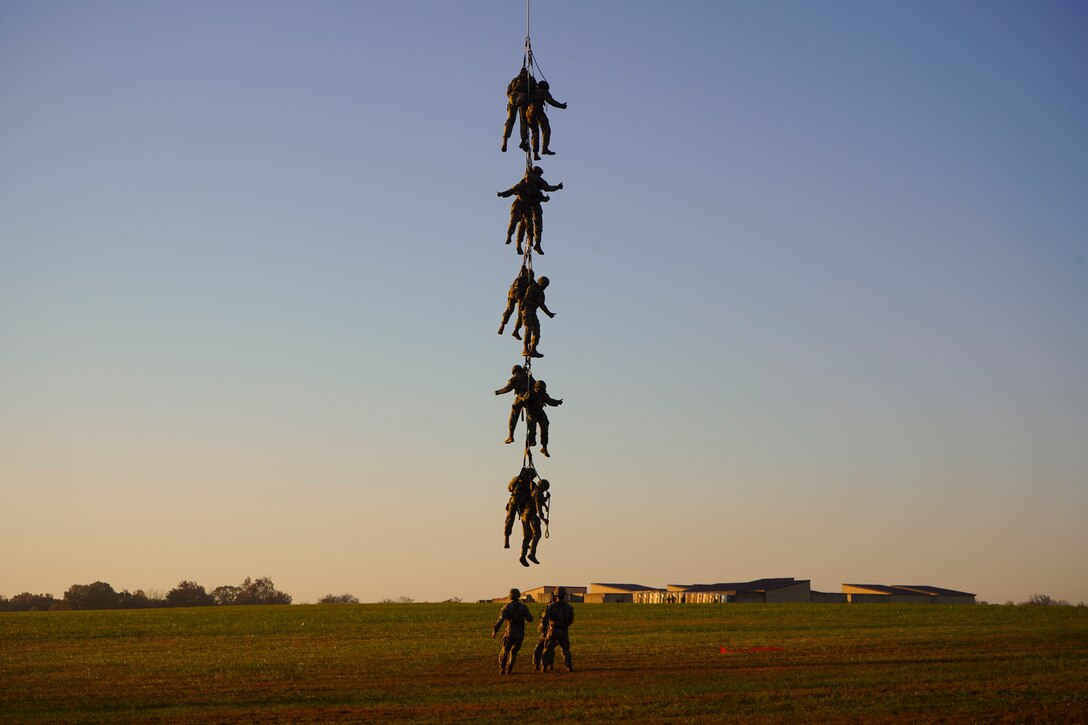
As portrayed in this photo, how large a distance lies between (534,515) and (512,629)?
7.85 metres

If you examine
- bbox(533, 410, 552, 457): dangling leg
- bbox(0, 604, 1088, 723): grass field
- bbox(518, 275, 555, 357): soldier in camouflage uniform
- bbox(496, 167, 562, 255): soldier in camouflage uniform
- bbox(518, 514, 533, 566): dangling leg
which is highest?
bbox(496, 167, 562, 255): soldier in camouflage uniform

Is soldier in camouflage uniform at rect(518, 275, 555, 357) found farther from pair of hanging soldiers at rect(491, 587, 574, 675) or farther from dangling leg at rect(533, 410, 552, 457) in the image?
pair of hanging soldiers at rect(491, 587, 574, 675)

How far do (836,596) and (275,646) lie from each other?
2473 inches

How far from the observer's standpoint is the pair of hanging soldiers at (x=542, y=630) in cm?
3803

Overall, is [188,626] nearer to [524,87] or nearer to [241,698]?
[241,698]

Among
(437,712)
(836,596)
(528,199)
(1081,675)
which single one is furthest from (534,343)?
(836,596)

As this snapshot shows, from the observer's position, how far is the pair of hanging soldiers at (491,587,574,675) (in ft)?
125

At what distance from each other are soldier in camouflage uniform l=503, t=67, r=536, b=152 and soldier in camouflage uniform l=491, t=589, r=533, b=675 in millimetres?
13909

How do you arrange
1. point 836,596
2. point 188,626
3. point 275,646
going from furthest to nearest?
point 836,596
point 188,626
point 275,646

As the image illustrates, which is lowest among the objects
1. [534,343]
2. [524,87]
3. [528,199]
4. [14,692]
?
[14,692]

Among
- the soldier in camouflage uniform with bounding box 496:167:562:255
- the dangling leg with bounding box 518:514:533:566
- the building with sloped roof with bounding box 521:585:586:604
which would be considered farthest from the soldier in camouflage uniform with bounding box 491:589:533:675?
the building with sloped roof with bounding box 521:585:586:604

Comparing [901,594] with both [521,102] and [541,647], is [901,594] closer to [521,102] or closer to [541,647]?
[541,647]

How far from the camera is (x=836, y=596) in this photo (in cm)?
10375

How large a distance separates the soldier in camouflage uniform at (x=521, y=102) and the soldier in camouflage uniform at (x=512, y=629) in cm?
1391
